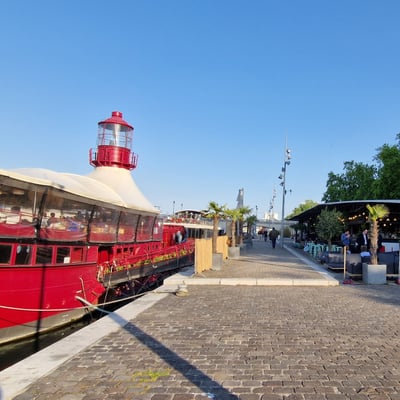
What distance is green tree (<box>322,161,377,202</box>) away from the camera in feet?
145

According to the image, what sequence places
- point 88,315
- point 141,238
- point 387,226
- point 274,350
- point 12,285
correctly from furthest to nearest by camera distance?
point 387,226
point 141,238
point 88,315
point 12,285
point 274,350

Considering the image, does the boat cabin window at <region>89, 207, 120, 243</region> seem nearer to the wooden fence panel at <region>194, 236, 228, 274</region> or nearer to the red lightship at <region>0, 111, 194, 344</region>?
the red lightship at <region>0, 111, 194, 344</region>

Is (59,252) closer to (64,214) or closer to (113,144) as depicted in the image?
(64,214)

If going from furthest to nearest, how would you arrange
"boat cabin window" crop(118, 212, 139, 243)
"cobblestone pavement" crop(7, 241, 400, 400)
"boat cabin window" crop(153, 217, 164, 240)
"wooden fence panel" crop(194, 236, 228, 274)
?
"boat cabin window" crop(153, 217, 164, 240)
"boat cabin window" crop(118, 212, 139, 243)
"wooden fence panel" crop(194, 236, 228, 274)
"cobblestone pavement" crop(7, 241, 400, 400)

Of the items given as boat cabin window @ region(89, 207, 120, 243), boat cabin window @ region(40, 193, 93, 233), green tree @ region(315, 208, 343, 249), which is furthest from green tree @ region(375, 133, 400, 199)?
boat cabin window @ region(40, 193, 93, 233)

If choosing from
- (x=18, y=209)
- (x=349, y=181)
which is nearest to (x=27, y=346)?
(x=18, y=209)

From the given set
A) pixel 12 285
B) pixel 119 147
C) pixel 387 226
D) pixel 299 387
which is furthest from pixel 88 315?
pixel 387 226

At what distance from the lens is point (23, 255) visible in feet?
30.2

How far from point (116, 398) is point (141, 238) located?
46.4 ft

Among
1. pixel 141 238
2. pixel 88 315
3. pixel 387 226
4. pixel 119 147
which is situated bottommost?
pixel 88 315

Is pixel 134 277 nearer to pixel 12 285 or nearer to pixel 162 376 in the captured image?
pixel 12 285

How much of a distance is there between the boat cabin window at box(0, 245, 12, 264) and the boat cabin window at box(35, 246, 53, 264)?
79 cm

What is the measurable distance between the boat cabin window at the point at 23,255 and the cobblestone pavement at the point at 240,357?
361 centimetres

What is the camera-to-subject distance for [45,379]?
415 centimetres
